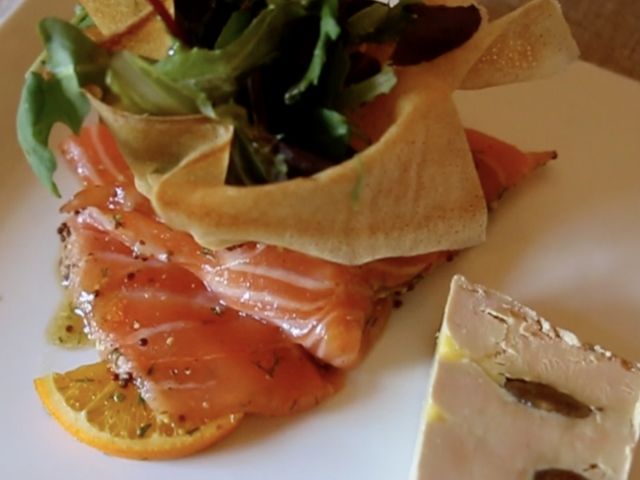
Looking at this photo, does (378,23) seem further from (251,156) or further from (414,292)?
(414,292)

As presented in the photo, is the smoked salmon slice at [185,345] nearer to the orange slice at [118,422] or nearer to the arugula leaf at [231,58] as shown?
the orange slice at [118,422]

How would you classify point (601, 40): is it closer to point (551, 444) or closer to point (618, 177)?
point (618, 177)

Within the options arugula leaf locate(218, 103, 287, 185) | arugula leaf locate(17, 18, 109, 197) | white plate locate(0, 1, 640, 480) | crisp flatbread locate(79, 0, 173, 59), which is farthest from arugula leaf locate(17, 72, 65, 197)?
white plate locate(0, 1, 640, 480)

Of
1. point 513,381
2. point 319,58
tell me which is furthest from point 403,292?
point 319,58

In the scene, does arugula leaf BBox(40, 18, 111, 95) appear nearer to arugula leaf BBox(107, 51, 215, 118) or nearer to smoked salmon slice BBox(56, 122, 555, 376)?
arugula leaf BBox(107, 51, 215, 118)

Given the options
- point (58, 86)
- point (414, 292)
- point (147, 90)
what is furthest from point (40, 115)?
point (414, 292)
